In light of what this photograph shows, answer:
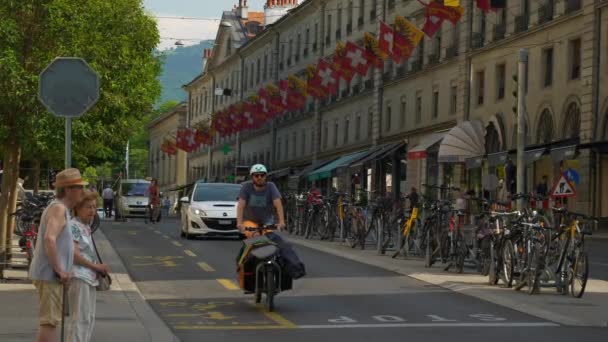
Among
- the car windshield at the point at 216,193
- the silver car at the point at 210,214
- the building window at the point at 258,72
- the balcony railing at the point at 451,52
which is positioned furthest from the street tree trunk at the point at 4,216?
the building window at the point at 258,72

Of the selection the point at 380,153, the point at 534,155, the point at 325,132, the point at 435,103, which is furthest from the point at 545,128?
the point at 325,132

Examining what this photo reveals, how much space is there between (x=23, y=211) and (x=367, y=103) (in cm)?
4819

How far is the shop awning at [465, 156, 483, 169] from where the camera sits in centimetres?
5025

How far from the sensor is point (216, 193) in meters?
34.4

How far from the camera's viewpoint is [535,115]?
47125 millimetres

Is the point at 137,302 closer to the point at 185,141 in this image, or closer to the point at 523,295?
the point at 523,295

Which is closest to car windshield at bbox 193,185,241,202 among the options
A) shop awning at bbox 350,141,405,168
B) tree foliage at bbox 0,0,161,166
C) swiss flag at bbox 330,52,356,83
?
tree foliage at bbox 0,0,161,166

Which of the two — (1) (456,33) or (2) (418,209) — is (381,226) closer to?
(2) (418,209)

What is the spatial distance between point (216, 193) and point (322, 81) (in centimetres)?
1652

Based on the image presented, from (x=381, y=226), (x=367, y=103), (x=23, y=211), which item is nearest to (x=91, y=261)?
(x=23, y=211)

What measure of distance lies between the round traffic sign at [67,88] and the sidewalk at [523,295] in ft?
18.3

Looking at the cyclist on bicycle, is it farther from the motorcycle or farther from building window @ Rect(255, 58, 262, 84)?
building window @ Rect(255, 58, 262, 84)

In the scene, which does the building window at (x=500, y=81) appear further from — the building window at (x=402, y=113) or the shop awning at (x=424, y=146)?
the building window at (x=402, y=113)

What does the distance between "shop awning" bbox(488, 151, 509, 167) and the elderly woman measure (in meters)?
38.3
